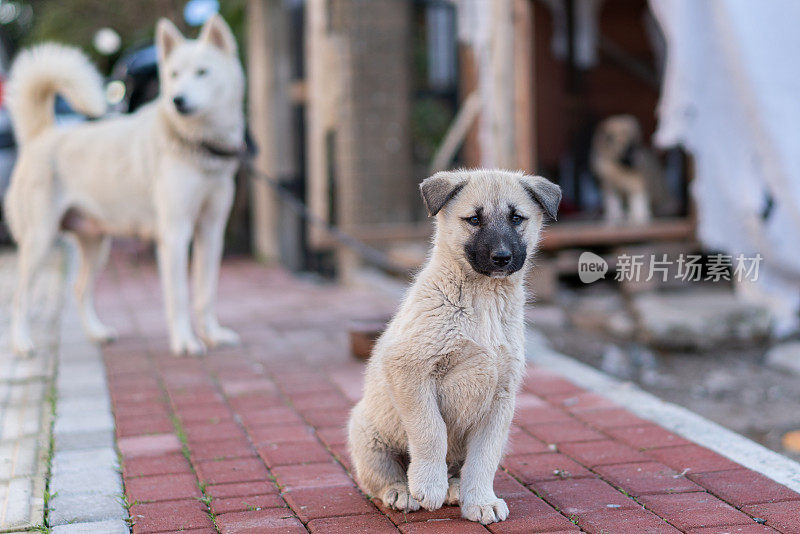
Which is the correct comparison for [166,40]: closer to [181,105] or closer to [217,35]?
[217,35]

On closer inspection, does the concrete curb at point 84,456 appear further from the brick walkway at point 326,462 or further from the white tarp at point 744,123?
the white tarp at point 744,123

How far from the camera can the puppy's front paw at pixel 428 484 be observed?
8.73ft

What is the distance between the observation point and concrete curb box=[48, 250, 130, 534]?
2.79 meters

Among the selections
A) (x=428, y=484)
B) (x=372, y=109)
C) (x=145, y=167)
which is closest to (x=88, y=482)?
(x=428, y=484)

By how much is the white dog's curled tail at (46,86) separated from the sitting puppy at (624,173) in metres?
4.25

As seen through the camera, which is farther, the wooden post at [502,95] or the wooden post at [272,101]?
the wooden post at [272,101]

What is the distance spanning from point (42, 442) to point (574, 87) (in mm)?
7880

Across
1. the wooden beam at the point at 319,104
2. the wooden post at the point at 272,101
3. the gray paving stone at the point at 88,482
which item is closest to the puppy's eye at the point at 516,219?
the gray paving stone at the point at 88,482

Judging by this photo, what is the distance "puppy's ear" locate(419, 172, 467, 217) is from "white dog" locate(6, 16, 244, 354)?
2.65 metres

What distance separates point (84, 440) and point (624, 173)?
547 cm

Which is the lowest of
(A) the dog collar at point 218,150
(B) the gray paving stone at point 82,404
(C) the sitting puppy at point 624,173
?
(B) the gray paving stone at point 82,404

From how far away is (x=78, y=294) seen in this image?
5.74 m

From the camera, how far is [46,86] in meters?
5.58

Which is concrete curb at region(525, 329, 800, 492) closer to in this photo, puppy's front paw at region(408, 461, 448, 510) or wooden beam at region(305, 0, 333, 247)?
puppy's front paw at region(408, 461, 448, 510)
